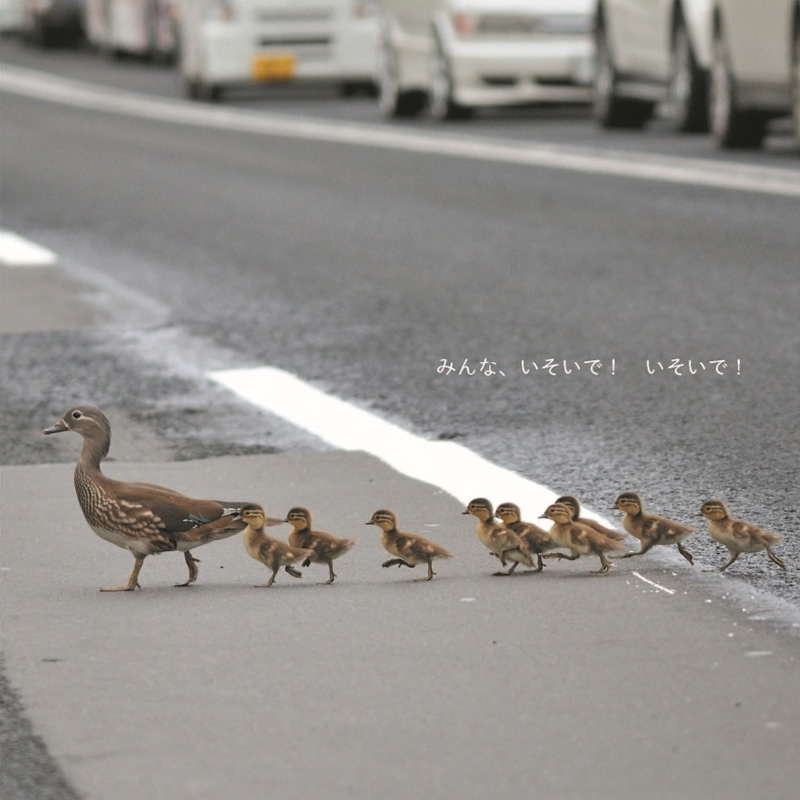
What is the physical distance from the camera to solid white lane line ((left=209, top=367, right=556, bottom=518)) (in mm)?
5844

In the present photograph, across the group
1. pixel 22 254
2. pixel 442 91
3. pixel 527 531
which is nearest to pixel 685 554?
pixel 527 531

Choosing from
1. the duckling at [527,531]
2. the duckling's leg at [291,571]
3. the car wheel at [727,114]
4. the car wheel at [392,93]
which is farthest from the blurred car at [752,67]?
the duckling's leg at [291,571]

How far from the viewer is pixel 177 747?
12.4 ft

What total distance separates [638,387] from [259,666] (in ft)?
11.7

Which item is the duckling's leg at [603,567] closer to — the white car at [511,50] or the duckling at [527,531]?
the duckling at [527,531]

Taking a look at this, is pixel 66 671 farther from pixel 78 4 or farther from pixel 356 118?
pixel 78 4

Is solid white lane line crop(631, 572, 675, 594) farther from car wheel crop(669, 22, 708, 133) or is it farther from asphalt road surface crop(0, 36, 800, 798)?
car wheel crop(669, 22, 708, 133)

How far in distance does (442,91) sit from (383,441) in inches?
622

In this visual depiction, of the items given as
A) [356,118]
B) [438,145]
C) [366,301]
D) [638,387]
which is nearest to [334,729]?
[638,387]

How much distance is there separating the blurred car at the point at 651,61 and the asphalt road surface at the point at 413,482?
114 inches

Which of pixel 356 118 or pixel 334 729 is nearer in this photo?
pixel 334 729

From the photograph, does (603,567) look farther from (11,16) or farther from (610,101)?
(11,16)

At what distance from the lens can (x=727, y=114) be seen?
1742cm

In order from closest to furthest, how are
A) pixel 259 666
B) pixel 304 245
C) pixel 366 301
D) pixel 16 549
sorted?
pixel 259 666, pixel 16 549, pixel 366 301, pixel 304 245
